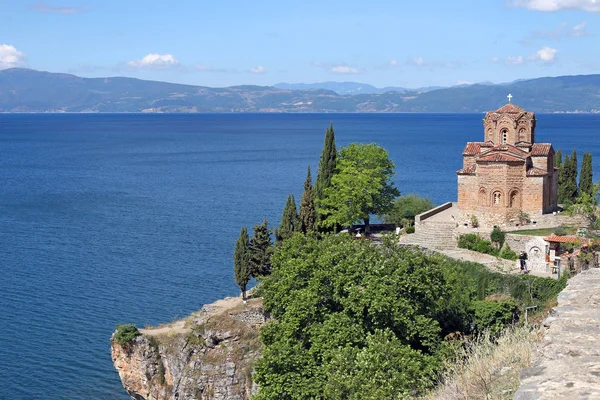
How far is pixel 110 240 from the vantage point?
5847cm

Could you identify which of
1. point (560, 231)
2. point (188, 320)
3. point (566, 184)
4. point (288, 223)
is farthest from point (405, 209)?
point (188, 320)

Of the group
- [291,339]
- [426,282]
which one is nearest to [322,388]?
[291,339]

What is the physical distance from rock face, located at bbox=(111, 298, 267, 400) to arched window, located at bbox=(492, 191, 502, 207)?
15.3m

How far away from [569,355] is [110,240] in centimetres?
5355

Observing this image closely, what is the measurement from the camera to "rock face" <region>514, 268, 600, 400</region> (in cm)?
707

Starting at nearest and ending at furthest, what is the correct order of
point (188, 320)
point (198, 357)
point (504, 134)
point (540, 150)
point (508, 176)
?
point (198, 357) < point (188, 320) < point (508, 176) < point (540, 150) < point (504, 134)

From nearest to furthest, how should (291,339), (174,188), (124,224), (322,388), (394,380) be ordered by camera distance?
(394,380) < (322,388) < (291,339) < (124,224) < (174,188)

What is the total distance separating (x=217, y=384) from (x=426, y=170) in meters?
80.3

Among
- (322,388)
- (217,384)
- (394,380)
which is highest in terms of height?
(394,380)

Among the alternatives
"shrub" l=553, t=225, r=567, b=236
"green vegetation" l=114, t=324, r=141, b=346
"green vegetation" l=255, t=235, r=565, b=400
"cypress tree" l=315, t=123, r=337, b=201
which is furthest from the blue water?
"shrub" l=553, t=225, r=567, b=236

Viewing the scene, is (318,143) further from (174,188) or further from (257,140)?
(174,188)

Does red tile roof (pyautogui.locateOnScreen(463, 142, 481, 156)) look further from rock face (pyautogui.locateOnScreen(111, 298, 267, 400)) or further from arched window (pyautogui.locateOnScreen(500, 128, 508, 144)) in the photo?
rock face (pyautogui.locateOnScreen(111, 298, 267, 400))

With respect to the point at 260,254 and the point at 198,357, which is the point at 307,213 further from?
the point at 198,357

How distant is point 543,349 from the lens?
8.45 m
